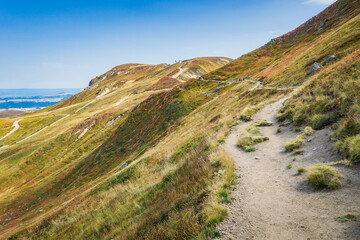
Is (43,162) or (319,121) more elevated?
(319,121)

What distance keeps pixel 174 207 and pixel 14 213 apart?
143 ft

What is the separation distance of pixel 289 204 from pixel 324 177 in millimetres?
1868

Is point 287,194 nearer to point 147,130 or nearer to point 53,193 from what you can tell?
point 147,130

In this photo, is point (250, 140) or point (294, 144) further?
point (250, 140)

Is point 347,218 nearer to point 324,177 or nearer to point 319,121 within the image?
point 324,177

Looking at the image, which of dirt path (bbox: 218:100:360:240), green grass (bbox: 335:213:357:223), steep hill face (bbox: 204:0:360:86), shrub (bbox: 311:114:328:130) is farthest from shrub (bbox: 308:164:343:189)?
steep hill face (bbox: 204:0:360:86)

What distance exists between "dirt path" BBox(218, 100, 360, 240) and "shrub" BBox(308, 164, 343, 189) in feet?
0.79

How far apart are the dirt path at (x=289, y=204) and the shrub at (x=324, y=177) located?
241 mm

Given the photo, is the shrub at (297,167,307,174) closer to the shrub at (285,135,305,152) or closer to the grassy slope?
the shrub at (285,135,305,152)

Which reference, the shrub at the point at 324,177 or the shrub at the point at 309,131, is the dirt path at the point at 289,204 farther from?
the shrub at the point at 309,131

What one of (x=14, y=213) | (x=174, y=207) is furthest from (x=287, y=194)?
(x=14, y=213)

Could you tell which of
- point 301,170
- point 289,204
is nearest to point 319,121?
point 301,170

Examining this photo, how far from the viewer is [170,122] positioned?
132 ft

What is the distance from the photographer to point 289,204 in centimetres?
627
